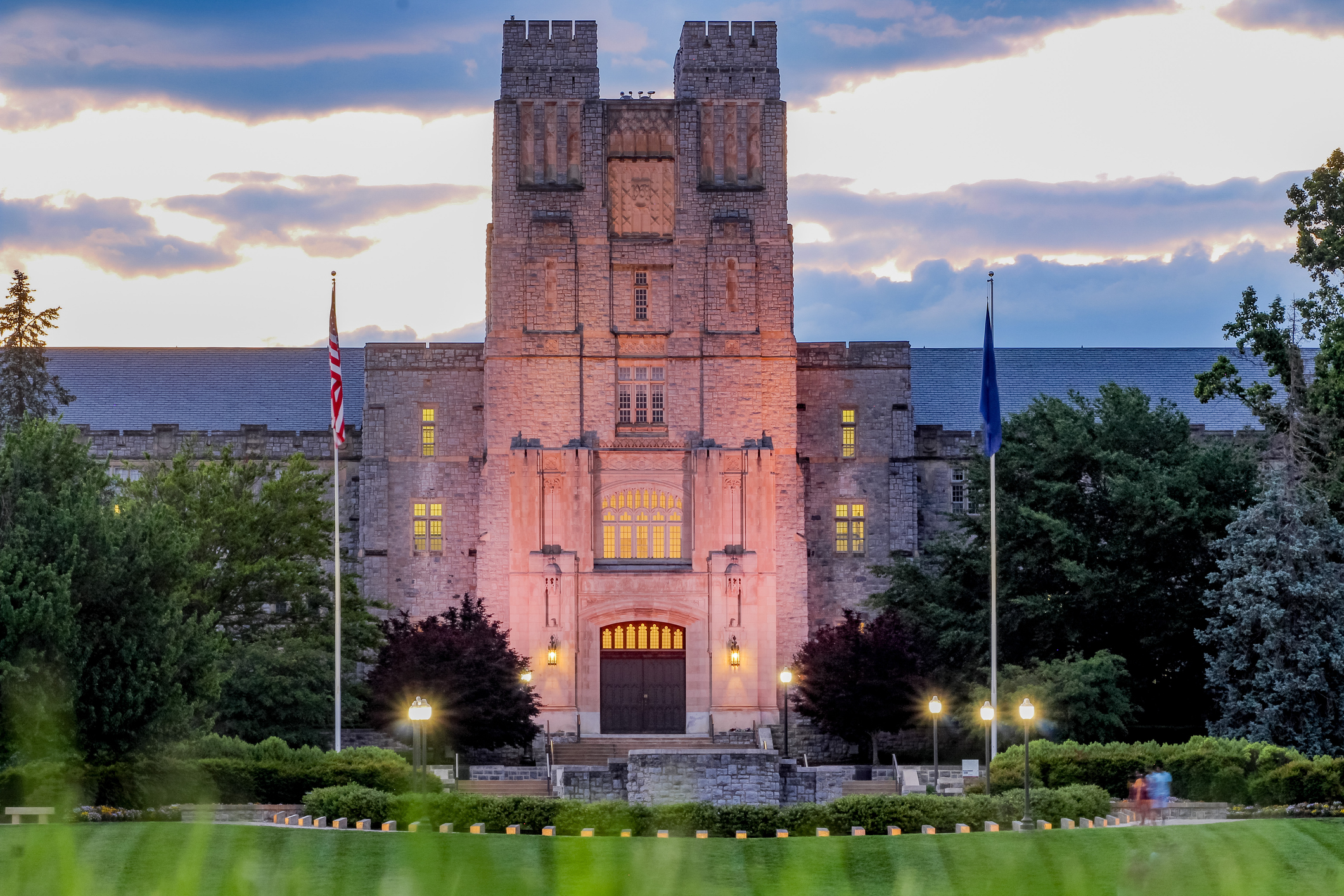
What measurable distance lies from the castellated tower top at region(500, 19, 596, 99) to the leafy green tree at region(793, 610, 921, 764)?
1744 centimetres

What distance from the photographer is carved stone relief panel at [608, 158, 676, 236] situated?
49.2 metres

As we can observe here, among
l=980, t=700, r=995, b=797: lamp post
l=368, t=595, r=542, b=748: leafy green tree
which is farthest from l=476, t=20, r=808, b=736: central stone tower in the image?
l=980, t=700, r=995, b=797: lamp post

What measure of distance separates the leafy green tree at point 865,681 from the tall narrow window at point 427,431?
555 inches

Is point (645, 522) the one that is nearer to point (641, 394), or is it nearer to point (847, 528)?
point (641, 394)

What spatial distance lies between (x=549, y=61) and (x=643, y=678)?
1796 centimetres

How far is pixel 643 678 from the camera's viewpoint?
4769 centimetres

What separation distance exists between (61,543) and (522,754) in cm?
1847

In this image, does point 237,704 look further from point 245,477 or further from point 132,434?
point 132,434

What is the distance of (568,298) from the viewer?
48.2m

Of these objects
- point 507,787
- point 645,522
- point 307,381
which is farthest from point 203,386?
point 507,787

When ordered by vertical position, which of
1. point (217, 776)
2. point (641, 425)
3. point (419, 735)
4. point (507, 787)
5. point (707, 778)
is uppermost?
point (641, 425)

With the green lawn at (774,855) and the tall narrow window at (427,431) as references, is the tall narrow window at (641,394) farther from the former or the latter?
the green lawn at (774,855)

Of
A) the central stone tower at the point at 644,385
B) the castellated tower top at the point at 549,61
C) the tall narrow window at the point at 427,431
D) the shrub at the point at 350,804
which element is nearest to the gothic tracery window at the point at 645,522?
the central stone tower at the point at 644,385

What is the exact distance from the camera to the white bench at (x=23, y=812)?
25703 millimetres
